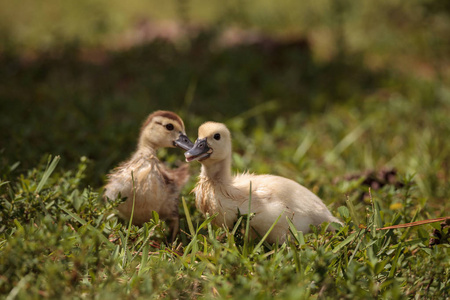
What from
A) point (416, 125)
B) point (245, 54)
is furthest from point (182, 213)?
point (245, 54)

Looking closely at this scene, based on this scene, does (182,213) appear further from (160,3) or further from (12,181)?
(160,3)

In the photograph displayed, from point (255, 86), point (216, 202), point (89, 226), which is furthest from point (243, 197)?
point (255, 86)

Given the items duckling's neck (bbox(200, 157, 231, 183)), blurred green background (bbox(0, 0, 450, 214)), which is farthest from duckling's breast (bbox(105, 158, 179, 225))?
blurred green background (bbox(0, 0, 450, 214))

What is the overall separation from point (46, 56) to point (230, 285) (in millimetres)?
5583

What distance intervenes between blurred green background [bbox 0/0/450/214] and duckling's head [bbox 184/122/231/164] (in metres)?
1.10

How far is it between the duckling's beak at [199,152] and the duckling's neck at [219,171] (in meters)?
0.13

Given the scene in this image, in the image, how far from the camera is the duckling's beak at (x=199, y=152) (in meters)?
2.99

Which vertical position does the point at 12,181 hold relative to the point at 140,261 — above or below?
above

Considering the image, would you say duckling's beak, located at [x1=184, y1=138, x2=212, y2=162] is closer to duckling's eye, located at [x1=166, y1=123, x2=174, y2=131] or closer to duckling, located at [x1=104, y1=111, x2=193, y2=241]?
duckling, located at [x1=104, y1=111, x2=193, y2=241]

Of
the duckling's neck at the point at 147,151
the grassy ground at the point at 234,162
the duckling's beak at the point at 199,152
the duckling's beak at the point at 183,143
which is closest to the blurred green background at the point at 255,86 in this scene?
the grassy ground at the point at 234,162

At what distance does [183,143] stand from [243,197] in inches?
23.2

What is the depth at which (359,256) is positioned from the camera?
2840 mm

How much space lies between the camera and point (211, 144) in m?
3.07

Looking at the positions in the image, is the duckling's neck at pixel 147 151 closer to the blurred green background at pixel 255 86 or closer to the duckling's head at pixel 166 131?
the duckling's head at pixel 166 131
